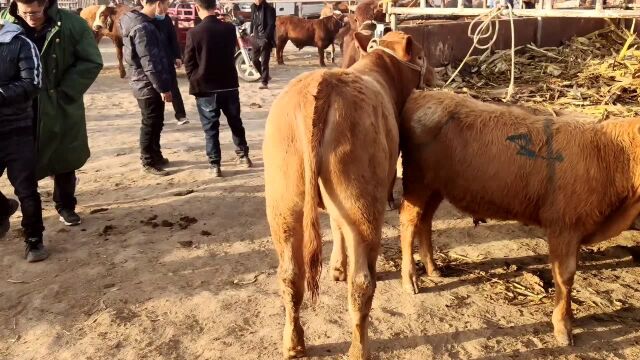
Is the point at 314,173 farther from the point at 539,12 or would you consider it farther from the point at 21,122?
the point at 539,12

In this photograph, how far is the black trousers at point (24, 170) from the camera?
4.07 meters

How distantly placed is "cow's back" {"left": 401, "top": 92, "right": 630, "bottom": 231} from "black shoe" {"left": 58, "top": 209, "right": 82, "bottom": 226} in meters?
3.14

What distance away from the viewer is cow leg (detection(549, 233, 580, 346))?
10.9ft

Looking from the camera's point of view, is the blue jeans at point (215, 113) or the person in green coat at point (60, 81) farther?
the blue jeans at point (215, 113)

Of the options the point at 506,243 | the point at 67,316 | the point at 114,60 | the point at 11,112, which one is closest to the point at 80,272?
the point at 67,316

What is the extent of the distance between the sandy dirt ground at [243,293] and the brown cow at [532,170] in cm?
34

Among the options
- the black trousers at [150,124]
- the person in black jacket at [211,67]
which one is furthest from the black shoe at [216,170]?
the black trousers at [150,124]

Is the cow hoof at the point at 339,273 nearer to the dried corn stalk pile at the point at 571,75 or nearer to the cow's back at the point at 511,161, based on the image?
the cow's back at the point at 511,161

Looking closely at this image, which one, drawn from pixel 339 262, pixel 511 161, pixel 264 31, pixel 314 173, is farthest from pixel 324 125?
pixel 264 31

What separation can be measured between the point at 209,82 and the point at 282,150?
133 inches

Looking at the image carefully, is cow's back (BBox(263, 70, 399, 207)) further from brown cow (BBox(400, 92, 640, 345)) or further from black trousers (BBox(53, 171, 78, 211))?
black trousers (BBox(53, 171, 78, 211))

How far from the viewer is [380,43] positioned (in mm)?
4664

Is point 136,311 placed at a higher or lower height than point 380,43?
lower

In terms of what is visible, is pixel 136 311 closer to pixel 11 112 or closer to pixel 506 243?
pixel 11 112
